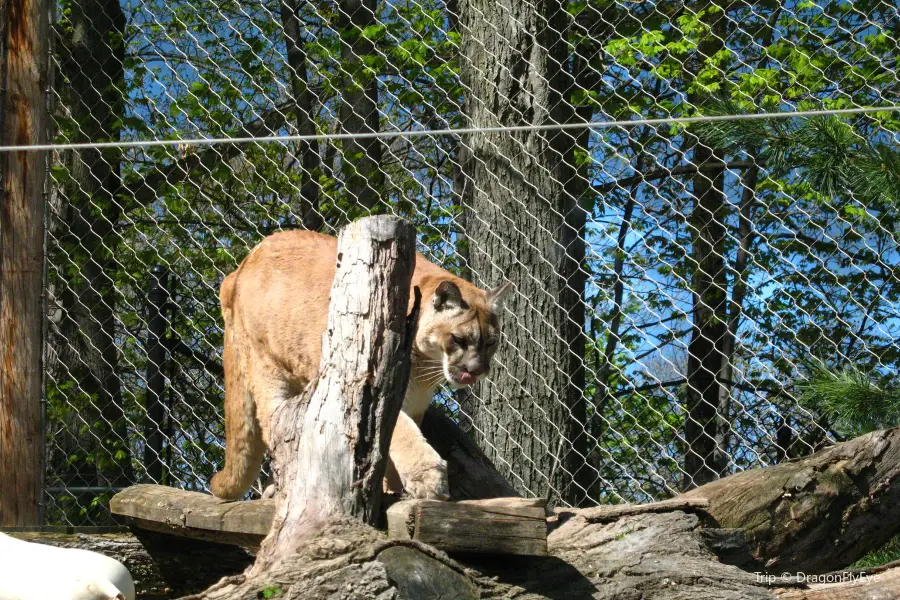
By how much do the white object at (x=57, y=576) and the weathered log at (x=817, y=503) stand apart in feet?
5.41

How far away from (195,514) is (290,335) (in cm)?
73

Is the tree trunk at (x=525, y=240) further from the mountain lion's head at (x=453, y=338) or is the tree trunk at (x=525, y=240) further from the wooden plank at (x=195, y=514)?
the wooden plank at (x=195, y=514)

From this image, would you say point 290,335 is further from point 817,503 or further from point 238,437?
point 817,503

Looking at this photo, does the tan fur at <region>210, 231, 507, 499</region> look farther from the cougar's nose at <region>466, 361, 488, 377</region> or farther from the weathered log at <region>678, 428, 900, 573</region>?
the weathered log at <region>678, 428, 900, 573</region>

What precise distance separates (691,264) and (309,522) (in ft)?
18.8

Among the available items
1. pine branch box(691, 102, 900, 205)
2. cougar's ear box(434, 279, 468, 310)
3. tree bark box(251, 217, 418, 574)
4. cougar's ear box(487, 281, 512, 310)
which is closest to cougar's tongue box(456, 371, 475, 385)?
cougar's ear box(434, 279, 468, 310)

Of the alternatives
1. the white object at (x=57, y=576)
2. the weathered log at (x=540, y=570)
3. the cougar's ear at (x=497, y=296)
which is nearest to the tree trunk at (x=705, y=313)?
the cougar's ear at (x=497, y=296)

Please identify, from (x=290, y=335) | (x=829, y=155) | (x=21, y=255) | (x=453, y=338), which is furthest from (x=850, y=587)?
(x=21, y=255)

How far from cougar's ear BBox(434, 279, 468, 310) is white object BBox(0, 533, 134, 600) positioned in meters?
1.60

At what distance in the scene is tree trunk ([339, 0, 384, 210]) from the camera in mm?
6598

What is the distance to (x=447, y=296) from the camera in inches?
145

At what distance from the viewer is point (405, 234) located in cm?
248

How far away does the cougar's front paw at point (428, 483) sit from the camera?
2.82 meters

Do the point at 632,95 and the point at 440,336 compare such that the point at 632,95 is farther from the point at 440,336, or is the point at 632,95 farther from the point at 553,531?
the point at 553,531
